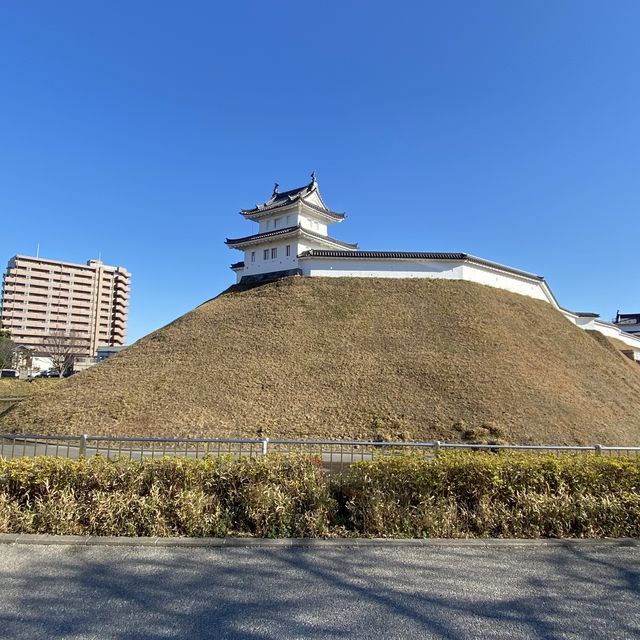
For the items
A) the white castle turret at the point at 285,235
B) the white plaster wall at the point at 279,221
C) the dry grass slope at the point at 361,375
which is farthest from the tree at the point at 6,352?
the white plaster wall at the point at 279,221

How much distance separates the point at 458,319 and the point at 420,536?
21.2m

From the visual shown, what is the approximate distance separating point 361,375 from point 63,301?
3528 inches

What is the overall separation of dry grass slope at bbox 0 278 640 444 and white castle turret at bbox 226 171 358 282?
2.88 metres

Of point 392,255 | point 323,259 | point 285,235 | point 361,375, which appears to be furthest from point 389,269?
point 361,375

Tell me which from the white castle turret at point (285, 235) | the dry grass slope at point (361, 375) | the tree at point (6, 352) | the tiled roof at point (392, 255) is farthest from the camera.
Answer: the tree at point (6, 352)

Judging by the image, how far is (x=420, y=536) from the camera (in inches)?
200

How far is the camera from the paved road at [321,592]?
129 inches

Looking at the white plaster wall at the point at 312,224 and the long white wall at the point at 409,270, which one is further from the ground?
the white plaster wall at the point at 312,224

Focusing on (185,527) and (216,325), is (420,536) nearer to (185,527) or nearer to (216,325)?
(185,527)

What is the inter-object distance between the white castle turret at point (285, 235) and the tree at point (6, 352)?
125 feet

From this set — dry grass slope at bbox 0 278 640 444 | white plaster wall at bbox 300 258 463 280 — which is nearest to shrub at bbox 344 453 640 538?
dry grass slope at bbox 0 278 640 444

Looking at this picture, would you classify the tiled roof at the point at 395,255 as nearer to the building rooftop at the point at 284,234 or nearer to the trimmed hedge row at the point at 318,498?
the building rooftop at the point at 284,234

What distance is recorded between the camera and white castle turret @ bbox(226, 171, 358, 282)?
1265 inches

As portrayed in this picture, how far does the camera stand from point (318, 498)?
5312 mm
